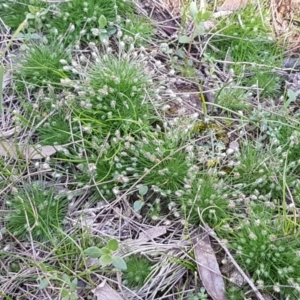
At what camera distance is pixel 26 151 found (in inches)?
88.4

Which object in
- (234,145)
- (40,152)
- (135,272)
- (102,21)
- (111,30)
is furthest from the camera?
(111,30)

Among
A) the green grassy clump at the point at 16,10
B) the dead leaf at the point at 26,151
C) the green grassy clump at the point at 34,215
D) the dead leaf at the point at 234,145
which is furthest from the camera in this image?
the green grassy clump at the point at 16,10

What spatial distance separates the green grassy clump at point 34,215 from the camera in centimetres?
206

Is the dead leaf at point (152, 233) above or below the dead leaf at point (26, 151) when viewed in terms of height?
below

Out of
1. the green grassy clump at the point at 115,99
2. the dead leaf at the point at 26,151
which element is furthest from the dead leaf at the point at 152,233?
the dead leaf at the point at 26,151

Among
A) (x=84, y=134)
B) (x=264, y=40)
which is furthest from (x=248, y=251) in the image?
(x=264, y=40)

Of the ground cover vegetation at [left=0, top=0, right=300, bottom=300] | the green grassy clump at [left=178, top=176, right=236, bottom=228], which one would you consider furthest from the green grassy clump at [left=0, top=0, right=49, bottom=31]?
the green grassy clump at [left=178, top=176, right=236, bottom=228]

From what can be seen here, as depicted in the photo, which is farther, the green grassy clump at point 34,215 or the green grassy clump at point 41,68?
the green grassy clump at point 41,68

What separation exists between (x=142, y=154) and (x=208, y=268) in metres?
0.56

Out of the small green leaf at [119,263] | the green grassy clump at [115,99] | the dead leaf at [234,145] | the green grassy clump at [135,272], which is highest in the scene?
the green grassy clump at [115,99]

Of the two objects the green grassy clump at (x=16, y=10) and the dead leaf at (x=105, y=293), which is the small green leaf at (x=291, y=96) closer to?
the dead leaf at (x=105, y=293)

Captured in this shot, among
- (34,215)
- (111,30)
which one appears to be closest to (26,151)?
(34,215)

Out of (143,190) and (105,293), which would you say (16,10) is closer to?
(143,190)

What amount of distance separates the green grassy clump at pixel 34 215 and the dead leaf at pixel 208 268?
0.59m
